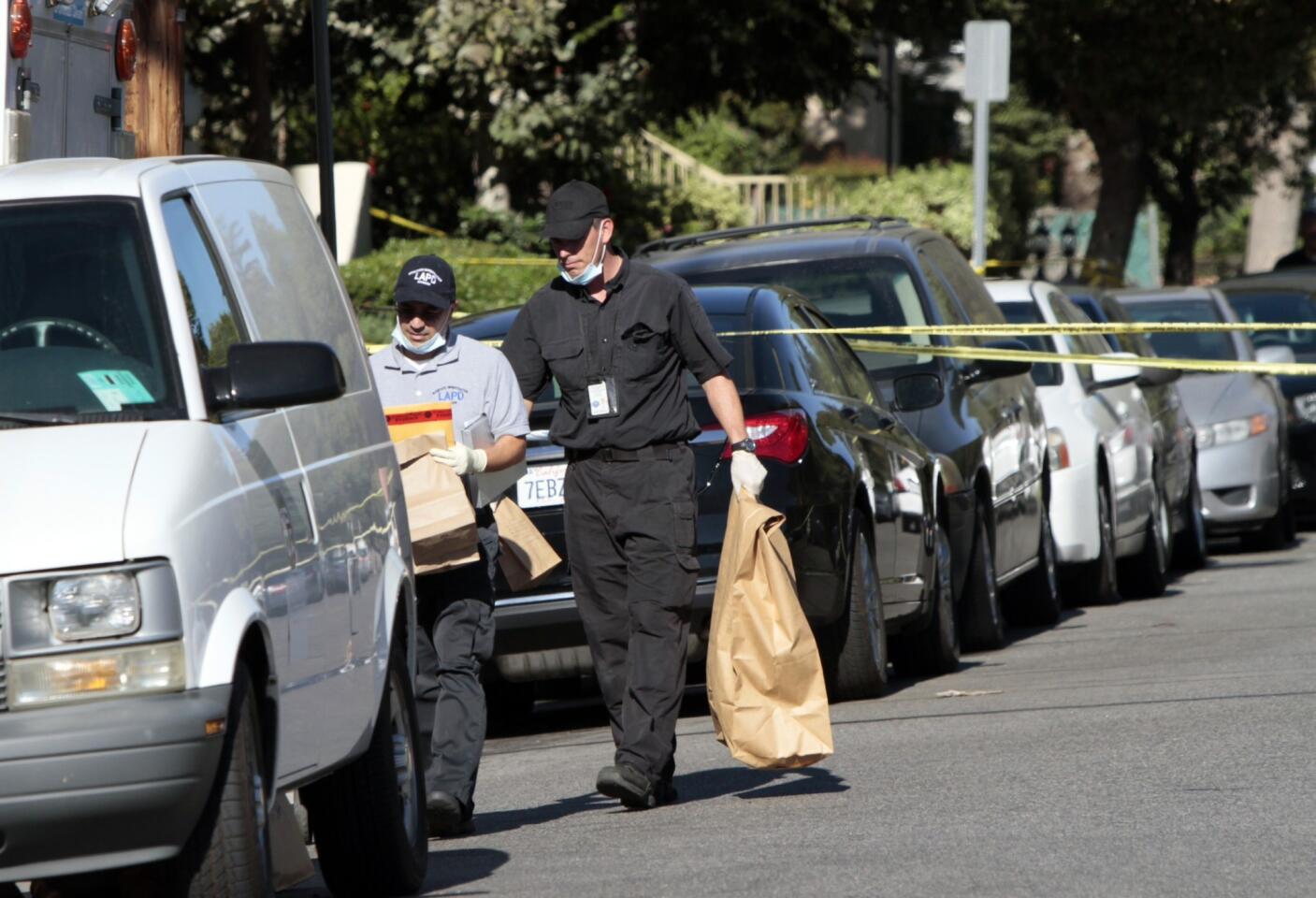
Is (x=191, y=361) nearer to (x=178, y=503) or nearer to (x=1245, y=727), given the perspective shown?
(x=178, y=503)

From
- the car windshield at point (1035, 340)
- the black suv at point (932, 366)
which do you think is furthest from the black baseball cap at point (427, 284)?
the car windshield at point (1035, 340)

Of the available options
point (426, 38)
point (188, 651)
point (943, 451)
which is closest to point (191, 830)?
point (188, 651)

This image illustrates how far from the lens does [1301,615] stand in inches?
519

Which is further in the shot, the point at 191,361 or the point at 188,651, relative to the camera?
the point at 191,361

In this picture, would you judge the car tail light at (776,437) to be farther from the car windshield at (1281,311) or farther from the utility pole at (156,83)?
the car windshield at (1281,311)

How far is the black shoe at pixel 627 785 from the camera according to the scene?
7.77 meters

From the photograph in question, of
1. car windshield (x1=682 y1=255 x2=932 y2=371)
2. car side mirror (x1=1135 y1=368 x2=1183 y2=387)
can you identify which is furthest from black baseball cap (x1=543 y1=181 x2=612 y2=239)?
Answer: car side mirror (x1=1135 y1=368 x2=1183 y2=387)

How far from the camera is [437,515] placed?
7551mm

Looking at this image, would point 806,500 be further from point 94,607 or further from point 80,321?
point 94,607

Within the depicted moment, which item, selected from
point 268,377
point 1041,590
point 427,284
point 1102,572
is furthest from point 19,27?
point 1102,572

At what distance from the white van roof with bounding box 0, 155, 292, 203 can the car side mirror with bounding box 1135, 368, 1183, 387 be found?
375 inches

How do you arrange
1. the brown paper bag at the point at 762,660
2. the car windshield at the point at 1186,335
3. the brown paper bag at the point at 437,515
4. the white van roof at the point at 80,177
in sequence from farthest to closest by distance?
the car windshield at the point at 1186,335 → the brown paper bag at the point at 762,660 → the brown paper bag at the point at 437,515 → the white van roof at the point at 80,177

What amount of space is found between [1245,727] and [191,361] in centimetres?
463

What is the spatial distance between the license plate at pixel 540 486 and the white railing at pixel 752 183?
18.0 m
